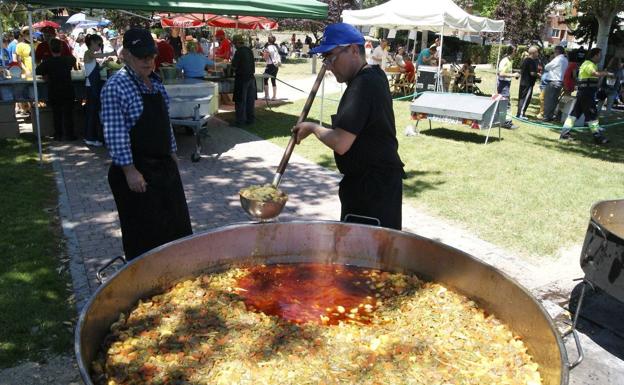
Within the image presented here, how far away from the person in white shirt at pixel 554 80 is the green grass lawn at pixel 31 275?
37.5 ft

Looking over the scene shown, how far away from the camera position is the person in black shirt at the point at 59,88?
857 cm

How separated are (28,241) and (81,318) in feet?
11.6

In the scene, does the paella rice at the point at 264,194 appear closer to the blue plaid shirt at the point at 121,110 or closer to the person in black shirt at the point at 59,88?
the blue plaid shirt at the point at 121,110

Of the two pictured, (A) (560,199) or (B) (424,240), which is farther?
(A) (560,199)

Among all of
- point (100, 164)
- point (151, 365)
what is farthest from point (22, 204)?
point (151, 365)

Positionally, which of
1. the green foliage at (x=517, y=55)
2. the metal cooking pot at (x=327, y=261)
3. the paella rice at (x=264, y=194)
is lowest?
the metal cooking pot at (x=327, y=261)

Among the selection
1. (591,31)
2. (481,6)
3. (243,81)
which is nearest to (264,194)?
(243,81)

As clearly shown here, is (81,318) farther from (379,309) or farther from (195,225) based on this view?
(195,225)

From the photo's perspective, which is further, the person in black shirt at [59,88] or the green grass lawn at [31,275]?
the person in black shirt at [59,88]

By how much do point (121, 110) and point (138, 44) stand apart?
1.27 ft

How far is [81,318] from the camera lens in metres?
1.73

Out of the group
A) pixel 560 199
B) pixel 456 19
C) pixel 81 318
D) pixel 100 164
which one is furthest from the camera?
pixel 456 19

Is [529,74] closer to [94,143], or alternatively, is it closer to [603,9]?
[603,9]

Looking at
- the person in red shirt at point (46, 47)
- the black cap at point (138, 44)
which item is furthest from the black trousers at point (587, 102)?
the person in red shirt at point (46, 47)
